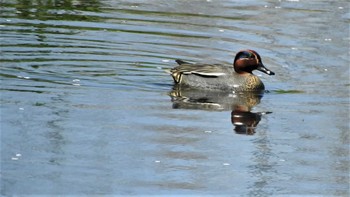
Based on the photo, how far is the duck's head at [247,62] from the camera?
1498cm

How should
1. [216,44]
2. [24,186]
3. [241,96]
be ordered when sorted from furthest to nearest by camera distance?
[216,44], [241,96], [24,186]

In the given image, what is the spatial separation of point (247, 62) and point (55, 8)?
5.92 metres

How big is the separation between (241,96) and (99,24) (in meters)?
4.67

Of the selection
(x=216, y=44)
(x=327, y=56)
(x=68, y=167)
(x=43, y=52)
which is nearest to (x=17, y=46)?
(x=43, y=52)

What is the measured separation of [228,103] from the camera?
45.8ft

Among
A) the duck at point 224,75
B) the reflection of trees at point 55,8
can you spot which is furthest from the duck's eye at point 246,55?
the reflection of trees at point 55,8

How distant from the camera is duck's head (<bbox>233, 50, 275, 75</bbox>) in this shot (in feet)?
49.2

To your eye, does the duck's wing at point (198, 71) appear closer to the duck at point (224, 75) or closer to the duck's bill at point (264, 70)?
the duck at point (224, 75)

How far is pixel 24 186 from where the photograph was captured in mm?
9664

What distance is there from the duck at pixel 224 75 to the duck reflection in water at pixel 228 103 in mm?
104

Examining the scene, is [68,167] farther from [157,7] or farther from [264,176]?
[157,7]

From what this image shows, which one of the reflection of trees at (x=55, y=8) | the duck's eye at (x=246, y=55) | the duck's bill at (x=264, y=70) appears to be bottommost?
the reflection of trees at (x=55, y=8)

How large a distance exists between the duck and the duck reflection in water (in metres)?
0.10

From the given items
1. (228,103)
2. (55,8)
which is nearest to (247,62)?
Result: (228,103)
